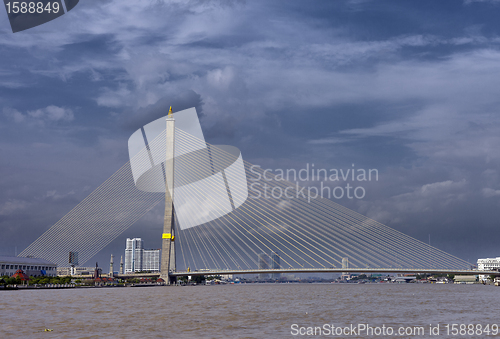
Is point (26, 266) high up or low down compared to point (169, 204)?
down

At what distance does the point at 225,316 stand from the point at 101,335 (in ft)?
28.0

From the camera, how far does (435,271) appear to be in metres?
72.9

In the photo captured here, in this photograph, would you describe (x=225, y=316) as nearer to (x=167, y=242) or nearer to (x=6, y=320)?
(x=6, y=320)

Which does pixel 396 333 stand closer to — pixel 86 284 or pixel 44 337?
pixel 44 337

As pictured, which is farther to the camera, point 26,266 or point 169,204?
point 26,266

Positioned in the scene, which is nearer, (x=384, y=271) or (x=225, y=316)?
(x=225, y=316)

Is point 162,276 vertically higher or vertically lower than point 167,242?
lower

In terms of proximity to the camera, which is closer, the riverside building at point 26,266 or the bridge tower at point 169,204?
the bridge tower at point 169,204

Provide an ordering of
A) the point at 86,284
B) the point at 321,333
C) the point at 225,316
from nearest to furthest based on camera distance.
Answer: the point at 321,333
the point at 225,316
the point at 86,284

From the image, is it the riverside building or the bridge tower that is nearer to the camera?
the bridge tower

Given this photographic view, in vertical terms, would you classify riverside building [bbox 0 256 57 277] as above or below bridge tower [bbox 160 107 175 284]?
below

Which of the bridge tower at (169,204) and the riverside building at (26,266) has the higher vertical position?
the bridge tower at (169,204)

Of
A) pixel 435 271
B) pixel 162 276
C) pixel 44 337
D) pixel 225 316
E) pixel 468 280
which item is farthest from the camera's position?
pixel 468 280

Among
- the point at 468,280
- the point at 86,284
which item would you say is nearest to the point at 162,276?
the point at 86,284
